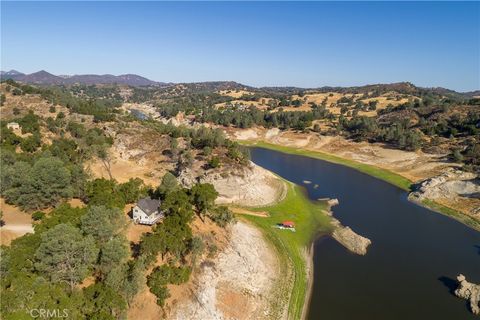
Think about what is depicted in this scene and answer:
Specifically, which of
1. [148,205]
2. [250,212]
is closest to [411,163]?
[250,212]

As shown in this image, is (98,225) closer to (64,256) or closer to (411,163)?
(64,256)

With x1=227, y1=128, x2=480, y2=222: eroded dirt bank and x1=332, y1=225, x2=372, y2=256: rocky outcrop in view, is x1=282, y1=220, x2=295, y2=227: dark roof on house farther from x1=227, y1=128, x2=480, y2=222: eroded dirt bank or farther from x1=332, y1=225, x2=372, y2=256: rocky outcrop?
x1=227, y1=128, x2=480, y2=222: eroded dirt bank

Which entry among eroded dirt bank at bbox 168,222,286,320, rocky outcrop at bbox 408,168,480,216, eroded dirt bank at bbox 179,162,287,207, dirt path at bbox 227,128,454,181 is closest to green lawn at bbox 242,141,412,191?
dirt path at bbox 227,128,454,181

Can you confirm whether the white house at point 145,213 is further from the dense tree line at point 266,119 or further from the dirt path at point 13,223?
the dense tree line at point 266,119

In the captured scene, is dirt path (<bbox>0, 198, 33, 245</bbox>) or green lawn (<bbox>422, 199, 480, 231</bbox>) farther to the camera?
green lawn (<bbox>422, 199, 480, 231</bbox>)

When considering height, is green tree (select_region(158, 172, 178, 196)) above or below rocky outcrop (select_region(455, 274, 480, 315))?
Result: above

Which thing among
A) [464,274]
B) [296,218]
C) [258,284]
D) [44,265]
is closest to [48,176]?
[44,265]
